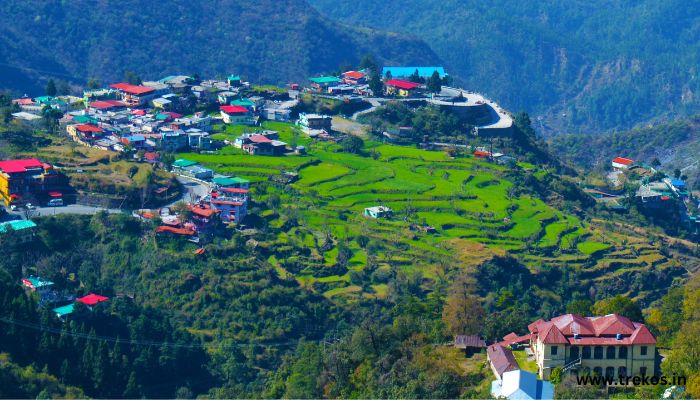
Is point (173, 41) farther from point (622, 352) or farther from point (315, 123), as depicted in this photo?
point (622, 352)

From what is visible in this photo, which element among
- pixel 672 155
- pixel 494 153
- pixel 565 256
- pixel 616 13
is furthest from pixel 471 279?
pixel 616 13

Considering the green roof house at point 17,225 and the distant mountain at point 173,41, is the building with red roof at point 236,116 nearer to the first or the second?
the green roof house at point 17,225

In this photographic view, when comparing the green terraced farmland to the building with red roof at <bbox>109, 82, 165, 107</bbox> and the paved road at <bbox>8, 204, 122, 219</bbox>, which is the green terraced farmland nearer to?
the paved road at <bbox>8, 204, 122, 219</bbox>

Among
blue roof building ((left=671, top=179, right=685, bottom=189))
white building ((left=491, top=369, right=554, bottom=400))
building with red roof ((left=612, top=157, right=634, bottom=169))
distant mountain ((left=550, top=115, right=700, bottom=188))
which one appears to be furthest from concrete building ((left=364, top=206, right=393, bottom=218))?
distant mountain ((left=550, top=115, right=700, bottom=188))

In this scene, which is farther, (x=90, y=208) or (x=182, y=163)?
(x=182, y=163)

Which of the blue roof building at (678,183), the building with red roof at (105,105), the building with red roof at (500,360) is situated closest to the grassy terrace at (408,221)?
the building with red roof at (105,105)

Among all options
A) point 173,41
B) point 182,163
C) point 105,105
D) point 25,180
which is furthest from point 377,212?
point 173,41

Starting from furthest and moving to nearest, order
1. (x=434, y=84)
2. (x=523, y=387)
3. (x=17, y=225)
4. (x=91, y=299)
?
(x=434, y=84) < (x=17, y=225) < (x=91, y=299) < (x=523, y=387)
